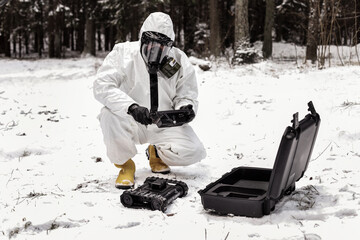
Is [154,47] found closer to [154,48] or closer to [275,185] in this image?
[154,48]

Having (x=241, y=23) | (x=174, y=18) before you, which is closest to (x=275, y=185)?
(x=241, y=23)

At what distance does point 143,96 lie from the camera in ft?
12.4

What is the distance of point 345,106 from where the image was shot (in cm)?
537

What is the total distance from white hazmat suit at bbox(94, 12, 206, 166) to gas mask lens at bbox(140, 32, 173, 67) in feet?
0.19

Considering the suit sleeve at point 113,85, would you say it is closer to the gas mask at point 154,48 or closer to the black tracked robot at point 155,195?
the gas mask at point 154,48

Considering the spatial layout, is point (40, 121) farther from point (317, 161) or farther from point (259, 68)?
point (259, 68)

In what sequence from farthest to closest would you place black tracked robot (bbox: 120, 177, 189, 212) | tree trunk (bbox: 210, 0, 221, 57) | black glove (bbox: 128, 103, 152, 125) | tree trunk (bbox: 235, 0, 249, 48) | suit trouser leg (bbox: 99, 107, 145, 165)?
tree trunk (bbox: 210, 0, 221, 57) → tree trunk (bbox: 235, 0, 249, 48) → suit trouser leg (bbox: 99, 107, 145, 165) → black glove (bbox: 128, 103, 152, 125) → black tracked robot (bbox: 120, 177, 189, 212)

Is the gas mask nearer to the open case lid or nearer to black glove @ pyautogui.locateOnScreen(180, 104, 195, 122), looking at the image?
black glove @ pyautogui.locateOnScreen(180, 104, 195, 122)

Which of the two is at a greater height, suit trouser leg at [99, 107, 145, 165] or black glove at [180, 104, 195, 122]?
black glove at [180, 104, 195, 122]

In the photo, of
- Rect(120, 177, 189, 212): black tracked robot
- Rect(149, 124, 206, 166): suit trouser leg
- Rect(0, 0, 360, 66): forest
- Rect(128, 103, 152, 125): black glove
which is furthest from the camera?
Rect(0, 0, 360, 66): forest

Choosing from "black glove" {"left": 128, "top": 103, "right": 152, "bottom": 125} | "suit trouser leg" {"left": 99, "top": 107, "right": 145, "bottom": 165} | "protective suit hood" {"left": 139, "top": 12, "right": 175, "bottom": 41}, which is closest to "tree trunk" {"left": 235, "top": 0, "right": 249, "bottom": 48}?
"protective suit hood" {"left": 139, "top": 12, "right": 175, "bottom": 41}

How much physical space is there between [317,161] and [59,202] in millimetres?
2398

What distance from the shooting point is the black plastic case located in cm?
255

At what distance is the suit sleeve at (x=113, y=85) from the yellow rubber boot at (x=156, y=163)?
704 millimetres
